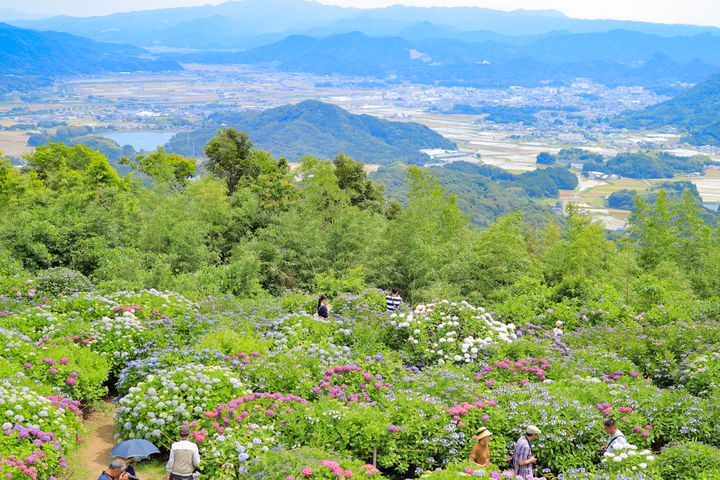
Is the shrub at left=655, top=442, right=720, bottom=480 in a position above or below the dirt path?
above

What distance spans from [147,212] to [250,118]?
178 m

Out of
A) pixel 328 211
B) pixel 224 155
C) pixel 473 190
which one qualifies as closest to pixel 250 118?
pixel 473 190

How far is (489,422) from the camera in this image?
32.1 feet

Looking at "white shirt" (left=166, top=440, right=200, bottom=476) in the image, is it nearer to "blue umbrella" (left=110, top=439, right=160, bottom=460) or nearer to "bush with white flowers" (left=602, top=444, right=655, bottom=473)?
"blue umbrella" (left=110, top=439, right=160, bottom=460)

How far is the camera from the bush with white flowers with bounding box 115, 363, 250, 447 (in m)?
9.86

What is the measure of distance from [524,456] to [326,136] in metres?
177

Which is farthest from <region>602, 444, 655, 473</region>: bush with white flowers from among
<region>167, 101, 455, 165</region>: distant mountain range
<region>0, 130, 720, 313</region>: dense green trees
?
<region>167, 101, 455, 165</region>: distant mountain range

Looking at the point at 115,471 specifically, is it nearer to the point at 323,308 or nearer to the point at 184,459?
the point at 184,459

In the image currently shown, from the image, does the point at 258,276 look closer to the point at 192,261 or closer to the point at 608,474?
the point at 192,261

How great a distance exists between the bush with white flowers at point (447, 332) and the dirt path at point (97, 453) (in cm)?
544

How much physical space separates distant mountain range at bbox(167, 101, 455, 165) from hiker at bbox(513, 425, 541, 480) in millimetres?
152123

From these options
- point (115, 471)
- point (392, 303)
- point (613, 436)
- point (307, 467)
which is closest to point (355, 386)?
point (307, 467)

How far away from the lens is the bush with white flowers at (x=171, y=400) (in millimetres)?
9859

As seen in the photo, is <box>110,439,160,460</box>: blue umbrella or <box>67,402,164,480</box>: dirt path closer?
<box>110,439,160,460</box>: blue umbrella
